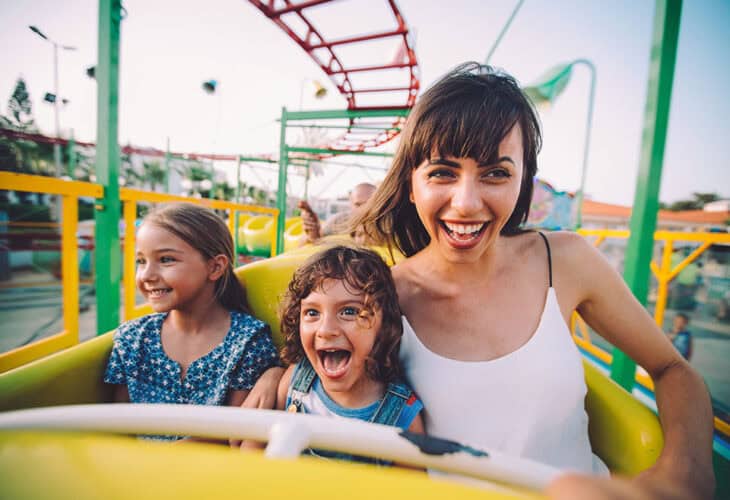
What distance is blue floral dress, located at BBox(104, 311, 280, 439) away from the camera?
113cm

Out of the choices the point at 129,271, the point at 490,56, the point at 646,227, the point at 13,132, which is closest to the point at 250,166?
the point at 490,56

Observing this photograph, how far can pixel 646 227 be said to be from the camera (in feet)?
4.30

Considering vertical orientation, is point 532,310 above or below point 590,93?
below

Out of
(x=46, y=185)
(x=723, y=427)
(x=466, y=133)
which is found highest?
(x=466, y=133)

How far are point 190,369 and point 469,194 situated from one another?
1018 millimetres

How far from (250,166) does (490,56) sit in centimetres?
977

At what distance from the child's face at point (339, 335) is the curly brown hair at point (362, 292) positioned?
20 mm

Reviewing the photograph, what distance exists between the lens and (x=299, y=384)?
40.8 inches

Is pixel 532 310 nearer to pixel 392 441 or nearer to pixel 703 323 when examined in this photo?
pixel 392 441

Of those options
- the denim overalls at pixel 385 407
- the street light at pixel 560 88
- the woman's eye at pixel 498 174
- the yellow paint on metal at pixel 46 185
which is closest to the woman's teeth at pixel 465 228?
the woman's eye at pixel 498 174

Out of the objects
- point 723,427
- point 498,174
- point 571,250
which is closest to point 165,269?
point 498,174

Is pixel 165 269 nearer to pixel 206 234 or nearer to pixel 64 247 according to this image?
pixel 206 234

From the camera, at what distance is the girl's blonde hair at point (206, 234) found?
121cm

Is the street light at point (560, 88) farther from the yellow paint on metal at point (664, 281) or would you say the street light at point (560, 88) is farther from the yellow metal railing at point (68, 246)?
the yellow metal railing at point (68, 246)
